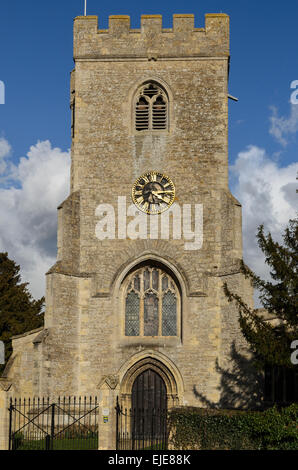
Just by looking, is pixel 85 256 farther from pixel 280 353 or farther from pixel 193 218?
pixel 280 353

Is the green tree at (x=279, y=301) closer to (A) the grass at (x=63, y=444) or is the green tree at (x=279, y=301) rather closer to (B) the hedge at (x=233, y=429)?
(B) the hedge at (x=233, y=429)

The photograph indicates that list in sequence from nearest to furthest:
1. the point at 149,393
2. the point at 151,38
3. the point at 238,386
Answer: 1. the point at 238,386
2. the point at 149,393
3. the point at 151,38

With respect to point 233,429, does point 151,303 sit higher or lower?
higher

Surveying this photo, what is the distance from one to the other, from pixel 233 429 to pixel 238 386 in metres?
5.80

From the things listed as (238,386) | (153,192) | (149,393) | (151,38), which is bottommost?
(149,393)

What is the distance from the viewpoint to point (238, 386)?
74.9 feet

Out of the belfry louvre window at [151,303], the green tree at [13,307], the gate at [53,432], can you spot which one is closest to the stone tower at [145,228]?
the belfry louvre window at [151,303]

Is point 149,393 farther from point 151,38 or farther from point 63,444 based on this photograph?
point 151,38

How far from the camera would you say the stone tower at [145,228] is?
23.8 m

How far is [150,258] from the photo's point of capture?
968 inches

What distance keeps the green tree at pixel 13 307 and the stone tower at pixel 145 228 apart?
8471 mm

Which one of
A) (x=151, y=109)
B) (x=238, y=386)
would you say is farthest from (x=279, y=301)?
(x=151, y=109)

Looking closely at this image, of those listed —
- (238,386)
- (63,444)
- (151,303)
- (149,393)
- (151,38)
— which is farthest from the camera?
(151,38)

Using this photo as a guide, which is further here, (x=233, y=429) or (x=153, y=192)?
(x=153, y=192)
